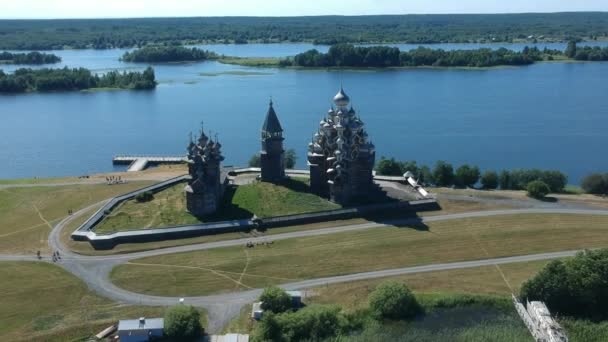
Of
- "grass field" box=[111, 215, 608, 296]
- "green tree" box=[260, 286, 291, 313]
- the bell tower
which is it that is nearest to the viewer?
"green tree" box=[260, 286, 291, 313]

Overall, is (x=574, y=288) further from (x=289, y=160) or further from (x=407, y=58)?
(x=407, y=58)

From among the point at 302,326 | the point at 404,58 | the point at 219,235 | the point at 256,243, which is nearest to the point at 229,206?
the point at 219,235

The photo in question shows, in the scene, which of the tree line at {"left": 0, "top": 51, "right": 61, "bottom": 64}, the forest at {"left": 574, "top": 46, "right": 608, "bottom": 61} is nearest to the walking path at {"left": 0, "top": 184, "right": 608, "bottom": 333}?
the forest at {"left": 574, "top": 46, "right": 608, "bottom": 61}

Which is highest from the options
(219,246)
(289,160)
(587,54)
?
(587,54)

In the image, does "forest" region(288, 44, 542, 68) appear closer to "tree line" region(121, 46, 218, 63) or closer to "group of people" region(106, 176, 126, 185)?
"tree line" region(121, 46, 218, 63)

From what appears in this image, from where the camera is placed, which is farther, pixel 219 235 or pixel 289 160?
pixel 289 160

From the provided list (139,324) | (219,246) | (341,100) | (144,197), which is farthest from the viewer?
(144,197)

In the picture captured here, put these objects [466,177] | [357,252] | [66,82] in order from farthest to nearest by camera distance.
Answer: [66,82] < [466,177] < [357,252]

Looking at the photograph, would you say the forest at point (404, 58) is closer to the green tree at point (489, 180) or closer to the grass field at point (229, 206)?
the green tree at point (489, 180)
